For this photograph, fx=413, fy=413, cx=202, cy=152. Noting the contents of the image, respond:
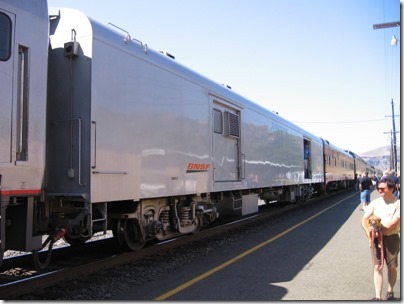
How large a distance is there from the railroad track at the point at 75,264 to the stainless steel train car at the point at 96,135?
27 cm

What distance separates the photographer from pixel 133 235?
7.36m

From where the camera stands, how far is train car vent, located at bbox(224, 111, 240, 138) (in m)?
9.72

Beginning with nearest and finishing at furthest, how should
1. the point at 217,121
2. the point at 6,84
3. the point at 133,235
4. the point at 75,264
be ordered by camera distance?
the point at 6,84 → the point at 75,264 → the point at 133,235 → the point at 217,121

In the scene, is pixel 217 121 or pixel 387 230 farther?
pixel 217 121

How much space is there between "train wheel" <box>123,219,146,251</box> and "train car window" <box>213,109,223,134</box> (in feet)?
9.85

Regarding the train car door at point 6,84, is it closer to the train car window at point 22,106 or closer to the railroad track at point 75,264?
the train car window at point 22,106

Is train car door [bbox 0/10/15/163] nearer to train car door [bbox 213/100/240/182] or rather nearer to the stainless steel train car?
the stainless steel train car

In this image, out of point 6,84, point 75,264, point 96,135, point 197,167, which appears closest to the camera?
point 6,84

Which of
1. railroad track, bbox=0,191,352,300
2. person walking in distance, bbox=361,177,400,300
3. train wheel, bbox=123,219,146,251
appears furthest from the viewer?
train wheel, bbox=123,219,146,251

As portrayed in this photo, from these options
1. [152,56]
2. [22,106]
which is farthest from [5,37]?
[152,56]

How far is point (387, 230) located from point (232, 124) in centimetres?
553

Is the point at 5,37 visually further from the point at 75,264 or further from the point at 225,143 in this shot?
the point at 225,143

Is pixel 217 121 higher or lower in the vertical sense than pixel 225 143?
higher

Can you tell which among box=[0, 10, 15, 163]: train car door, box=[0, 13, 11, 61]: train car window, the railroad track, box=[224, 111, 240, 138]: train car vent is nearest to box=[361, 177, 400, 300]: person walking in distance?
the railroad track
